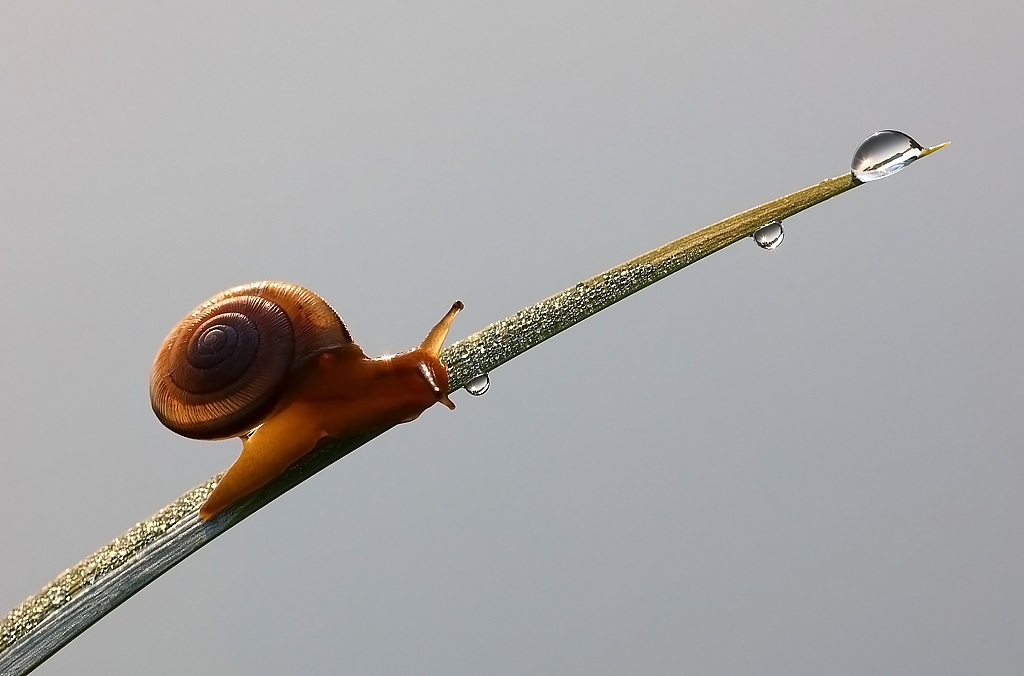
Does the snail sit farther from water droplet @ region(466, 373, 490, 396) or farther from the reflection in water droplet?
the reflection in water droplet

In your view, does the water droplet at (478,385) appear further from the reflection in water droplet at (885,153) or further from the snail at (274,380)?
the reflection in water droplet at (885,153)

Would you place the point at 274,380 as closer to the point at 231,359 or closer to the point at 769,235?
the point at 231,359

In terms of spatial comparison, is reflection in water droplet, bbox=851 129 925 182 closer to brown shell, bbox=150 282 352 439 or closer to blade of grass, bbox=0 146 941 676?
blade of grass, bbox=0 146 941 676

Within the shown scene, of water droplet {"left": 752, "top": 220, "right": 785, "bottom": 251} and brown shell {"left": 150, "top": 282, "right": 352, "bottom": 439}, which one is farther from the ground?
brown shell {"left": 150, "top": 282, "right": 352, "bottom": 439}

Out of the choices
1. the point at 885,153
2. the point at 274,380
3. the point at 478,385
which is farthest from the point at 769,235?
the point at 274,380

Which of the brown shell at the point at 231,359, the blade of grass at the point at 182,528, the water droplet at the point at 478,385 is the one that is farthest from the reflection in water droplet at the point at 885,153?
the brown shell at the point at 231,359

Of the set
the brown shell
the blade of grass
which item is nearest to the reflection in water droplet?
the blade of grass
